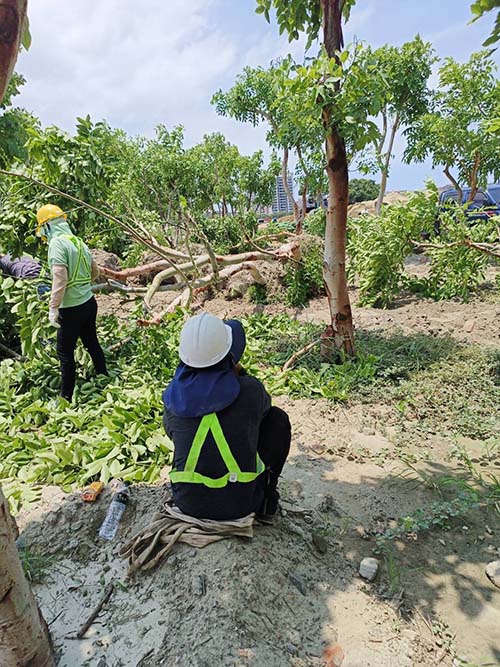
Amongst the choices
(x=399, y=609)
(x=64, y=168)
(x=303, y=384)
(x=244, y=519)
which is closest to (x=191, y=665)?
(x=244, y=519)

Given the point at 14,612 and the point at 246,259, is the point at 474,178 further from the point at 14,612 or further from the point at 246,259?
the point at 14,612

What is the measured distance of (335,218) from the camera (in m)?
4.52

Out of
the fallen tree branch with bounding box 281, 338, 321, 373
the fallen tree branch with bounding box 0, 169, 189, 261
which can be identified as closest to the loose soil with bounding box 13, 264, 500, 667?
the fallen tree branch with bounding box 281, 338, 321, 373

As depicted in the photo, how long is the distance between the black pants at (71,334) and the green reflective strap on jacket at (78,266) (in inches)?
8.5

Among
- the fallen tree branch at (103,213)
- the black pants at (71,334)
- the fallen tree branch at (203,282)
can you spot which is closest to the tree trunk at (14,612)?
the fallen tree branch at (103,213)

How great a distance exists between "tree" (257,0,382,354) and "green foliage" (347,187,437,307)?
2.35 m

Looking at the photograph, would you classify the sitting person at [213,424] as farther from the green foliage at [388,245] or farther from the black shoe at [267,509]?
the green foliage at [388,245]

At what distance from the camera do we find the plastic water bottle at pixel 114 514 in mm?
2521

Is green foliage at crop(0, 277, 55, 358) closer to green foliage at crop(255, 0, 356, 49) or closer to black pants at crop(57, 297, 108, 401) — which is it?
black pants at crop(57, 297, 108, 401)

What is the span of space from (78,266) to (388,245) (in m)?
4.69

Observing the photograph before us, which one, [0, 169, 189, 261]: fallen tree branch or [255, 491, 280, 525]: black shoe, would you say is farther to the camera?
[0, 169, 189, 261]: fallen tree branch

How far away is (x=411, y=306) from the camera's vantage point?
6.70 m

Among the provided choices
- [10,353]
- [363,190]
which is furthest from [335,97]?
[363,190]

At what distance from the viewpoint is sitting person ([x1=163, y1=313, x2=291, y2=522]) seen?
2.00 meters
